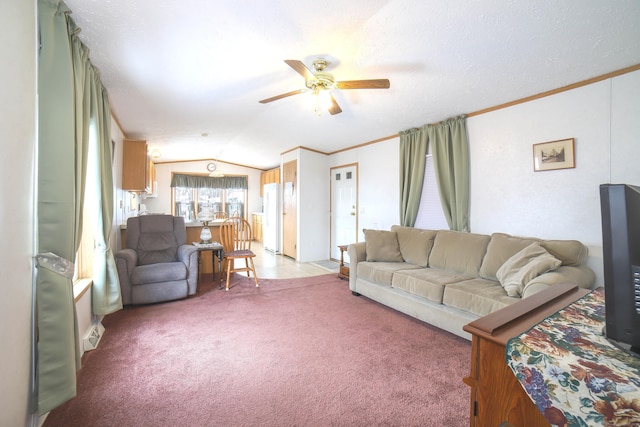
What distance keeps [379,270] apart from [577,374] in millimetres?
2653

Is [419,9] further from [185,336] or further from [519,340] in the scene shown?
[185,336]

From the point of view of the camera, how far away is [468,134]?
11.4 feet

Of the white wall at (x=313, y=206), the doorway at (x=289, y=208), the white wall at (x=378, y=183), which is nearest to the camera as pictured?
the white wall at (x=378, y=183)

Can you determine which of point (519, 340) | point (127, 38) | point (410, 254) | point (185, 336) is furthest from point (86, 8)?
point (410, 254)

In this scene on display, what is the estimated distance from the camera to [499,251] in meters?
2.74

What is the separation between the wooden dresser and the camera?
0.78 metres

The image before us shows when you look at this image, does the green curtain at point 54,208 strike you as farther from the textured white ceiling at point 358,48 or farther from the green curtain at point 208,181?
the green curtain at point 208,181

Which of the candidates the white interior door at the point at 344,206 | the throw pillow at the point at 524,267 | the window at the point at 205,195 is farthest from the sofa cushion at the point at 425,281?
the window at the point at 205,195

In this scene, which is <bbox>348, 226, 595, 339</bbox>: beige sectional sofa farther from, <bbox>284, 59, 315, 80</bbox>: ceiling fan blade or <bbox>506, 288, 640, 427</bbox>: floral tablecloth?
<bbox>284, 59, 315, 80</bbox>: ceiling fan blade

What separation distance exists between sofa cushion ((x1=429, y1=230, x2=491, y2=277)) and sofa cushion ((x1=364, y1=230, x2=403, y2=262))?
0.46 m

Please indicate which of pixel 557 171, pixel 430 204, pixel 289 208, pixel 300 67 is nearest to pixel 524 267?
pixel 557 171

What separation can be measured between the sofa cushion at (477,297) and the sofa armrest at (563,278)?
0.16 meters

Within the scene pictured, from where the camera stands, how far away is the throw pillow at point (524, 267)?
2172 mm

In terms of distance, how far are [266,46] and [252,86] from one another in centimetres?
79
